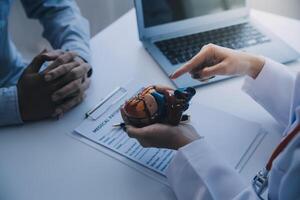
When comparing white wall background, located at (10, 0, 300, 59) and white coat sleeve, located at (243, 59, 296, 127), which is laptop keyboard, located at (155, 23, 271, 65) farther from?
white wall background, located at (10, 0, 300, 59)

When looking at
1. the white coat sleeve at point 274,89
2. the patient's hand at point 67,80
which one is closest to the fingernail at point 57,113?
the patient's hand at point 67,80

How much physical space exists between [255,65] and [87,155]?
394 millimetres

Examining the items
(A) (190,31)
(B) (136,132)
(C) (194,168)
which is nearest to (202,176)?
(C) (194,168)

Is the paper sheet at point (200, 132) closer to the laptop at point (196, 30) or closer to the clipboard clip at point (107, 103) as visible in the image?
the clipboard clip at point (107, 103)

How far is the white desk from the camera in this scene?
1.98 ft

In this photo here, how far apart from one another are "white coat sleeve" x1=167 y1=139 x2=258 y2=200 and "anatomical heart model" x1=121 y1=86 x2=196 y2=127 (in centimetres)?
7

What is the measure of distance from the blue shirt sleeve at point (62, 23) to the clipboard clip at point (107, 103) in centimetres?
15

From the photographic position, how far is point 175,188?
58 cm

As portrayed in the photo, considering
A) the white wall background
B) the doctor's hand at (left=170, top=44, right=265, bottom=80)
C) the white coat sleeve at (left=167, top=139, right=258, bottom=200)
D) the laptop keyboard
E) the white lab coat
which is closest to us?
the white lab coat

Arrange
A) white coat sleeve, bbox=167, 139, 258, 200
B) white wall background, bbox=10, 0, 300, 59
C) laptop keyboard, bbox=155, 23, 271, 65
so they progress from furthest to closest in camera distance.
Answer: white wall background, bbox=10, 0, 300, 59, laptop keyboard, bbox=155, 23, 271, 65, white coat sleeve, bbox=167, 139, 258, 200

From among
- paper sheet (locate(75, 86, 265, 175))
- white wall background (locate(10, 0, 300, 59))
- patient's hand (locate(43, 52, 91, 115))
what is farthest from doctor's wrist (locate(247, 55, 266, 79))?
white wall background (locate(10, 0, 300, 59))

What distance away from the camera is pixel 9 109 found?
0.74m

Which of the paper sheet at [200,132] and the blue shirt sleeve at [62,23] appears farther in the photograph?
the blue shirt sleeve at [62,23]

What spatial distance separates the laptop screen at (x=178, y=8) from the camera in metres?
0.93
